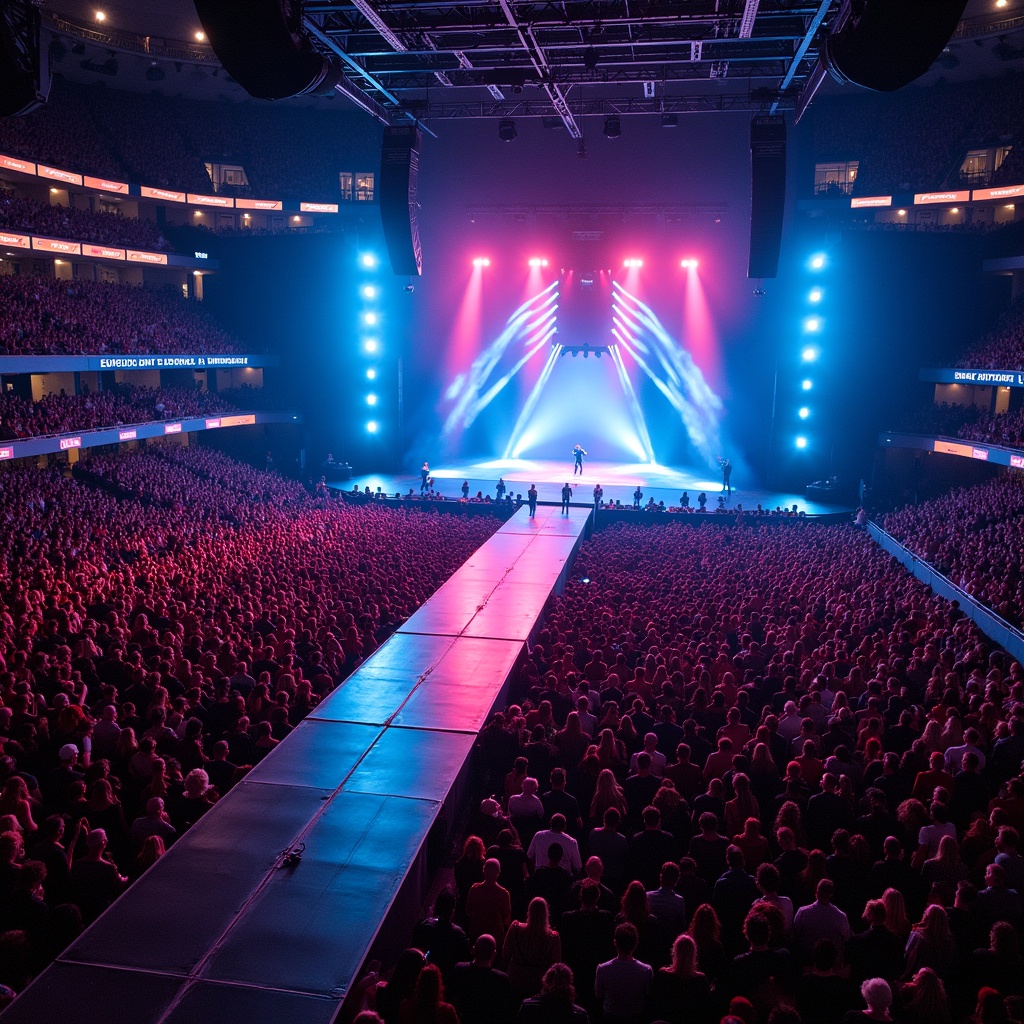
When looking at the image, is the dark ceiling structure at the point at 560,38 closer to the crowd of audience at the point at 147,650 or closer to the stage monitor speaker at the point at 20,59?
the stage monitor speaker at the point at 20,59

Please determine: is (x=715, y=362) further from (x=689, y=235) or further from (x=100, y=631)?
(x=100, y=631)

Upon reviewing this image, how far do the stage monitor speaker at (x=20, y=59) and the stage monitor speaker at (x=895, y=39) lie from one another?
1015cm

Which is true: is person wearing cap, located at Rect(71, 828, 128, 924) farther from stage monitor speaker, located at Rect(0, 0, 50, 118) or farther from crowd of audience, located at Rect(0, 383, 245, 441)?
crowd of audience, located at Rect(0, 383, 245, 441)

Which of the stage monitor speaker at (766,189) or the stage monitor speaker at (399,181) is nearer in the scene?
the stage monitor speaker at (766,189)

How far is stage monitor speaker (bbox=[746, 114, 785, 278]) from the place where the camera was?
1819 centimetres

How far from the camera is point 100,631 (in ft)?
40.8

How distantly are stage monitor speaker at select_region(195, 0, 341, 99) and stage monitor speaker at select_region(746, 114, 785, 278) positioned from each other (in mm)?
10498

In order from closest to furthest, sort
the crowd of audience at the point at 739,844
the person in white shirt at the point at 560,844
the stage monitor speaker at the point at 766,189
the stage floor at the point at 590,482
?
the crowd of audience at the point at 739,844 < the person in white shirt at the point at 560,844 < the stage monitor speaker at the point at 766,189 < the stage floor at the point at 590,482

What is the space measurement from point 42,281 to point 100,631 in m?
24.7

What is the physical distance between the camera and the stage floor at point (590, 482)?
104ft

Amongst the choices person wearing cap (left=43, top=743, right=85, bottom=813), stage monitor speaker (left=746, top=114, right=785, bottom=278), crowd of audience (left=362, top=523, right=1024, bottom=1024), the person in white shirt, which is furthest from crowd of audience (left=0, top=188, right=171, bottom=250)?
the person in white shirt

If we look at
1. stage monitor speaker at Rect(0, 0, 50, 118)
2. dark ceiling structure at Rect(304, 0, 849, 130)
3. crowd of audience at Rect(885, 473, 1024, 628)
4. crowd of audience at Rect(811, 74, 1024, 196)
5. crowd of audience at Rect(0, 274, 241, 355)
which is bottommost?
crowd of audience at Rect(885, 473, 1024, 628)

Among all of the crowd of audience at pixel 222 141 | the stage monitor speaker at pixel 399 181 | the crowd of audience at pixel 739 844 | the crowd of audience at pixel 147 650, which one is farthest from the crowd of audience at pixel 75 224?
the crowd of audience at pixel 739 844

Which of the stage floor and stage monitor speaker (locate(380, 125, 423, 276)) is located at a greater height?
stage monitor speaker (locate(380, 125, 423, 276))
